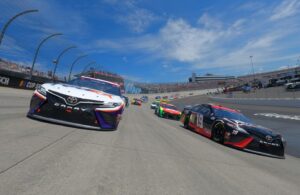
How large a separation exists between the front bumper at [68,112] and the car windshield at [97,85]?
2.25 m

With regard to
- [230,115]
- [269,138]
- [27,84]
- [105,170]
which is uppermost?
[27,84]

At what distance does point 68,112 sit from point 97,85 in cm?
282

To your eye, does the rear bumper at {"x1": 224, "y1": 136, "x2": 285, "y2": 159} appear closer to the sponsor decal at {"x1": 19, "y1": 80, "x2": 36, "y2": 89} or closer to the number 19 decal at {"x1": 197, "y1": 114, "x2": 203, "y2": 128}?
the number 19 decal at {"x1": 197, "y1": 114, "x2": 203, "y2": 128}

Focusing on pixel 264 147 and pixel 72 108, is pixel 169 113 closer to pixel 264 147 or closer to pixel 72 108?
pixel 264 147

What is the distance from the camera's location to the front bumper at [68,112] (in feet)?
21.7

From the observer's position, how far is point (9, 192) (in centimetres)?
267

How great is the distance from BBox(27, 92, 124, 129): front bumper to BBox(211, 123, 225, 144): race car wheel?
15.1 feet

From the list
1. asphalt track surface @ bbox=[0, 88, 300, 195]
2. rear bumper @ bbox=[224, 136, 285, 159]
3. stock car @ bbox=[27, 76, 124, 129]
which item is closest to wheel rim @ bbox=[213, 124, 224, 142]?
rear bumper @ bbox=[224, 136, 285, 159]

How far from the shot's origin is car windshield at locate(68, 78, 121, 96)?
9.09m

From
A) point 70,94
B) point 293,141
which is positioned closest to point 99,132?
point 70,94

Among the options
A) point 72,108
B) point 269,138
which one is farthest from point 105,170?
point 269,138

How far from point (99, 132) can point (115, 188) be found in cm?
403

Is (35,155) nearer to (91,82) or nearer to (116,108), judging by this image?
(116,108)

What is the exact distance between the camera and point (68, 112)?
6.60m
